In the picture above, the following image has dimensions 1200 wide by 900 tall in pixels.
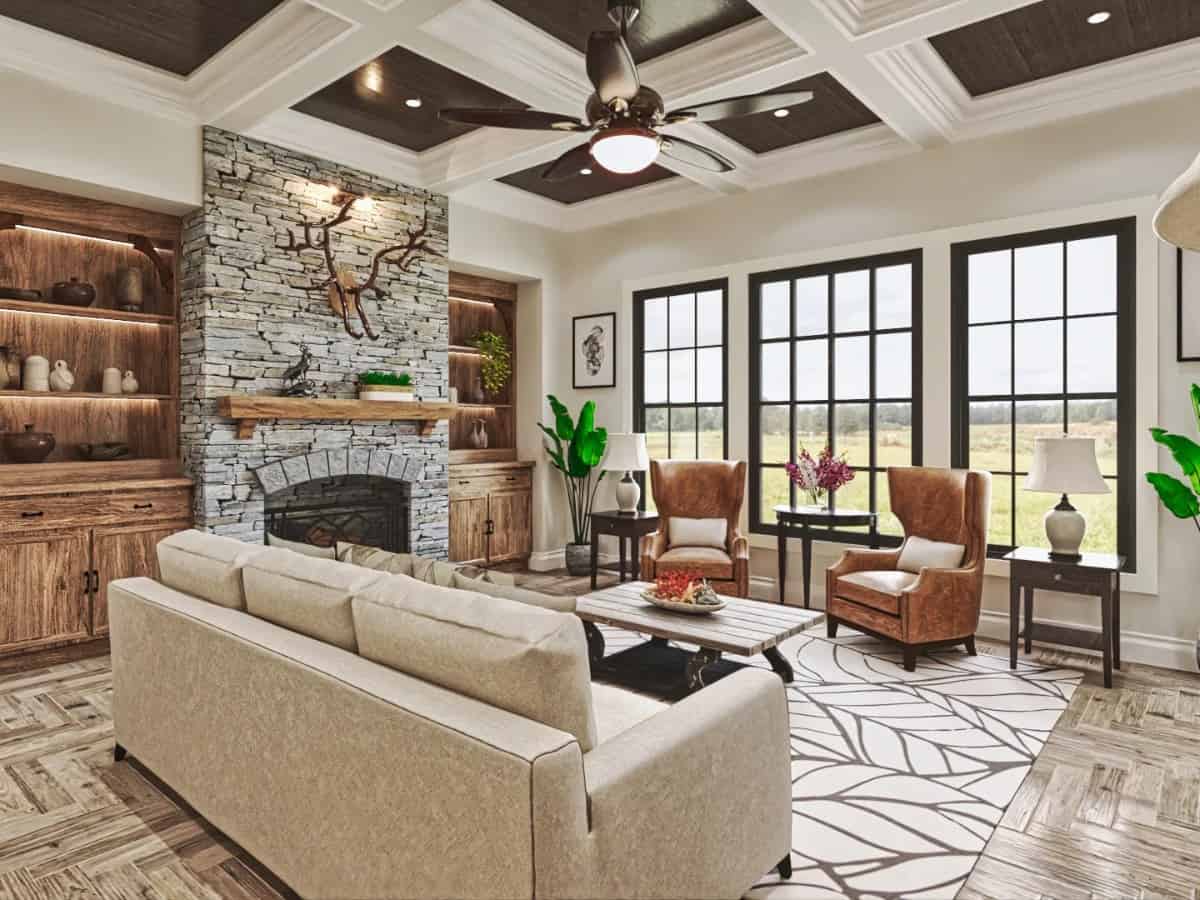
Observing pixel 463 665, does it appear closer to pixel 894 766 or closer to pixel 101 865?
pixel 101 865

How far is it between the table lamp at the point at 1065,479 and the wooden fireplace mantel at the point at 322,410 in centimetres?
398

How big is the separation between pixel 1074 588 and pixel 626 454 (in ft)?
9.70

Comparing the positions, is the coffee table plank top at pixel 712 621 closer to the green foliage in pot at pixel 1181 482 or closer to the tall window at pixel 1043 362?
the green foliage in pot at pixel 1181 482

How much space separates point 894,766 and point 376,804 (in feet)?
6.76

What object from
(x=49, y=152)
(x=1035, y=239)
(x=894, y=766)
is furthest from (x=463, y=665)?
(x=1035, y=239)

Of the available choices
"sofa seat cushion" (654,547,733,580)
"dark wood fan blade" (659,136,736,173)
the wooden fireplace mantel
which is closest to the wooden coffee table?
"sofa seat cushion" (654,547,733,580)

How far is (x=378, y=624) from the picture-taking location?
1933 millimetres

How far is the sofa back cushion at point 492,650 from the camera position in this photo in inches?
63.1

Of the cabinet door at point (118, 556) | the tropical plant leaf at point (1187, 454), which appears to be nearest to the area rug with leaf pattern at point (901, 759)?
the tropical plant leaf at point (1187, 454)

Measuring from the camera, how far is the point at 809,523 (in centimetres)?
496

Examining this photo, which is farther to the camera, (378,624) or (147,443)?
(147,443)

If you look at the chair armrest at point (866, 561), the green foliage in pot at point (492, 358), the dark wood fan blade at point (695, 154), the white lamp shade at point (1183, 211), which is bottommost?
the chair armrest at point (866, 561)

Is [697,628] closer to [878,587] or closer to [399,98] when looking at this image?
[878,587]

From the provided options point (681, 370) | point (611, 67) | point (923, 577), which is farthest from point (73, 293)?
point (923, 577)
